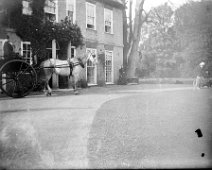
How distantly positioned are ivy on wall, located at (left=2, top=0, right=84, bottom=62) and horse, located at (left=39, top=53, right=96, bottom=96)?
0.15 metres

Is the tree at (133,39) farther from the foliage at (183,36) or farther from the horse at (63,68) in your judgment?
the horse at (63,68)

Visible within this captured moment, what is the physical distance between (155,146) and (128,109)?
649mm

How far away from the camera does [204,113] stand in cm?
263

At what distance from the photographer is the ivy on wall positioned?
2111 mm

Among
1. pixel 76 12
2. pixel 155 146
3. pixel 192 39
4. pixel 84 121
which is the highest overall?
pixel 76 12

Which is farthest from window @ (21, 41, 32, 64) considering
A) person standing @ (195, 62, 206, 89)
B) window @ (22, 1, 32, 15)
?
person standing @ (195, 62, 206, 89)

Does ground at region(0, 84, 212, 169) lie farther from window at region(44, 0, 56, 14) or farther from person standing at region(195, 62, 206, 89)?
window at region(44, 0, 56, 14)

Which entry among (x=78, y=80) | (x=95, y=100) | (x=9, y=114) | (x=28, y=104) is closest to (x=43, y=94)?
(x=28, y=104)

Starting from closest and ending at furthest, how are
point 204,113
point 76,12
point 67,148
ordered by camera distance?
1. point 67,148
2. point 204,113
3. point 76,12

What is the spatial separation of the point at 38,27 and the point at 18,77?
59cm

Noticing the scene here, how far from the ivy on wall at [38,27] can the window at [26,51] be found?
0.19 ft

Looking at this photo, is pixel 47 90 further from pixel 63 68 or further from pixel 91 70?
pixel 91 70

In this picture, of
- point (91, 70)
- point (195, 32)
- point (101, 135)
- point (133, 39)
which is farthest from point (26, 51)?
point (195, 32)

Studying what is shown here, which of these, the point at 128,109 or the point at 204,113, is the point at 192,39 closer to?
the point at 204,113
